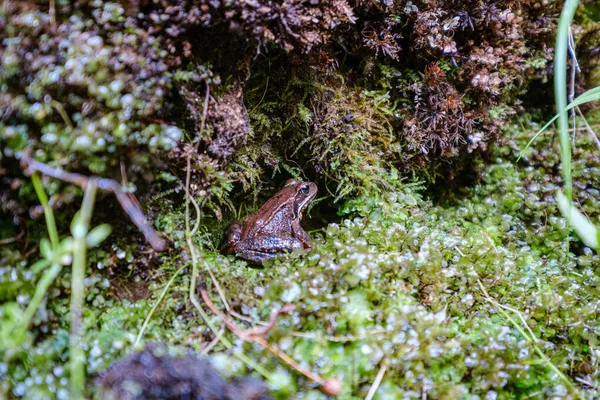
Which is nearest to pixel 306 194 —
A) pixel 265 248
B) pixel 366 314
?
pixel 265 248

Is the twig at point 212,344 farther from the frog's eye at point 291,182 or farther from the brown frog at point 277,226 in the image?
the frog's eye at point 291,182

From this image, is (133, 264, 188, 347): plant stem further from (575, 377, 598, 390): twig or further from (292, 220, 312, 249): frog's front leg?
(575, 377, 598, 390): twig

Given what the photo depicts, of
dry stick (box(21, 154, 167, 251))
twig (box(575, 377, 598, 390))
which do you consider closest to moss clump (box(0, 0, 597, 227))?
dry stick (box(21, 154, 167, 251))

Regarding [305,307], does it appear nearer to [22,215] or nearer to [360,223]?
[360,223]

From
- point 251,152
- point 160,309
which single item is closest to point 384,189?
point 251,152

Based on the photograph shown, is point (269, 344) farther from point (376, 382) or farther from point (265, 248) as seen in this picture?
point (265, 248)

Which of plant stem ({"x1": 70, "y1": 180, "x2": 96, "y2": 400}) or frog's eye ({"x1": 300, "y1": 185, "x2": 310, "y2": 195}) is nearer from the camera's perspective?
plant stem ({"x1": 70, "y1": 180, "x2": 96, "y2": 400})

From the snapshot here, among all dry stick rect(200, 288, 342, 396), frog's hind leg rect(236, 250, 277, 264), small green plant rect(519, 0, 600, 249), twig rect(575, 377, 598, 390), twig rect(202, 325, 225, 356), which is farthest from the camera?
frog's hind leg rect(236, 250, 277, 264)
